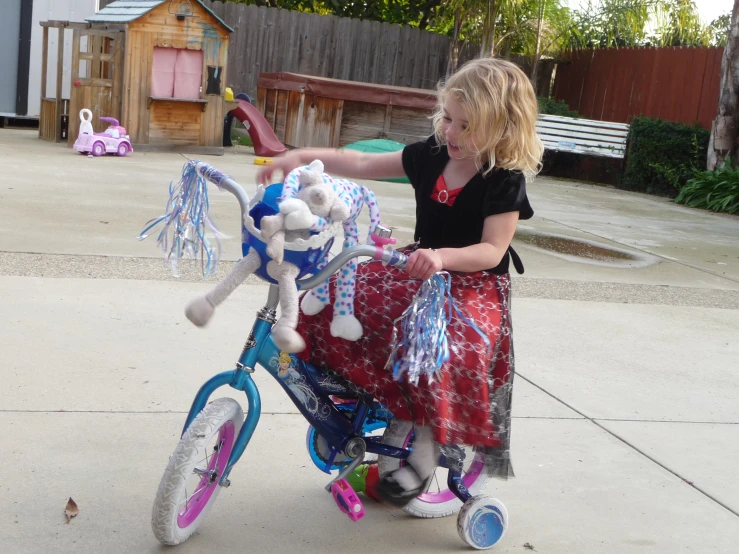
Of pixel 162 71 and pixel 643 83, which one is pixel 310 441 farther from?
pixel 643 83

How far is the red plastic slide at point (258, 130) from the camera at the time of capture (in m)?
12.2

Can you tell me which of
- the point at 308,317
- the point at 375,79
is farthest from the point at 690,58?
the point at 308,317

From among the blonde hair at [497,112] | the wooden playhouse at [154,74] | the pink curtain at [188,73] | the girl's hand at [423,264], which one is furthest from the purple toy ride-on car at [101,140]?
the girl's hand at [423,264]

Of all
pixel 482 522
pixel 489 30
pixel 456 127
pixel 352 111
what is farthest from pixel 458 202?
pixel 489 30

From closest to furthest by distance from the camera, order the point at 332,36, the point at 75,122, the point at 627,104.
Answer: the point at 75,122 < the point at 627,104 < the point at 332,36

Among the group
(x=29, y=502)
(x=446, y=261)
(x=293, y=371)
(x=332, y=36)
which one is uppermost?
(x=332, y=36)

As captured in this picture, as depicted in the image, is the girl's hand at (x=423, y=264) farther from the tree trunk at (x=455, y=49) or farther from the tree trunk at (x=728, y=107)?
the tree trunk at (x=455, y=49)

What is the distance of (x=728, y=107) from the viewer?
490 inches

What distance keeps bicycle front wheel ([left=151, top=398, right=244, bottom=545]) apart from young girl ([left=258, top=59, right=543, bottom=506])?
31 cm

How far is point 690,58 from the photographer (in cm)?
1451

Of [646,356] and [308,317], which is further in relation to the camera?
[646,356]

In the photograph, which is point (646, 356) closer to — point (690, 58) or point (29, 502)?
point (29, 502)

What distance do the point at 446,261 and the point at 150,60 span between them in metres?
10.2

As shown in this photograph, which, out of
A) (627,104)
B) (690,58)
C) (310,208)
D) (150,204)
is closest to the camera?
(310,208)
